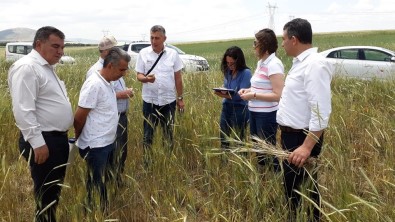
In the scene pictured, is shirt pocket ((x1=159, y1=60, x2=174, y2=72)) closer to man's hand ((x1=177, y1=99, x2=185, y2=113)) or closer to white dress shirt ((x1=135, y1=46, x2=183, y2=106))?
white dress shirt ((x1=135, y1=46, x2=183, y2=106))

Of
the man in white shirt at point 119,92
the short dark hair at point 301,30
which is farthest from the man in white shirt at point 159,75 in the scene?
the short dark hair at point 301,30

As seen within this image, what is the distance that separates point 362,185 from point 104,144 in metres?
1.81

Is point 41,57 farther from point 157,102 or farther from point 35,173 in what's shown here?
point 157,102

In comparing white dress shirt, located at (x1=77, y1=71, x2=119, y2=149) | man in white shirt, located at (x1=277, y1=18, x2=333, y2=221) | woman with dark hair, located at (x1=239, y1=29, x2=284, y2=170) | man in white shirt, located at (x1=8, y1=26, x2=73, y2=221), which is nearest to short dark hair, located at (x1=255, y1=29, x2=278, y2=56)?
woman with dark hair, located at (x1=239, y1=29, x2=284, y2=170)

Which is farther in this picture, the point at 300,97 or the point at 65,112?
the point at 65,112

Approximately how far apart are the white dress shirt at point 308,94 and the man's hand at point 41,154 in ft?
4.97

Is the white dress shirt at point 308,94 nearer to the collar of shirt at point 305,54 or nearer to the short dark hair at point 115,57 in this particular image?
the collar of shirt at point 305,54

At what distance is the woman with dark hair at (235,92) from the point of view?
3805mm

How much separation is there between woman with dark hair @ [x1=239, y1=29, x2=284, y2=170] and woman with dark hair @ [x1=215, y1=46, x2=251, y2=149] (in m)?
0.42

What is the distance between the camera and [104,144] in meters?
2.79

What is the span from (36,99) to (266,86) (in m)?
1.79

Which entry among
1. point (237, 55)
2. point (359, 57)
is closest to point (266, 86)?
point (237, 55)

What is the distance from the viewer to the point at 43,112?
8.30ft

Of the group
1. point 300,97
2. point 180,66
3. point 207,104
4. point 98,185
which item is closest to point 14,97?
point 98,185
